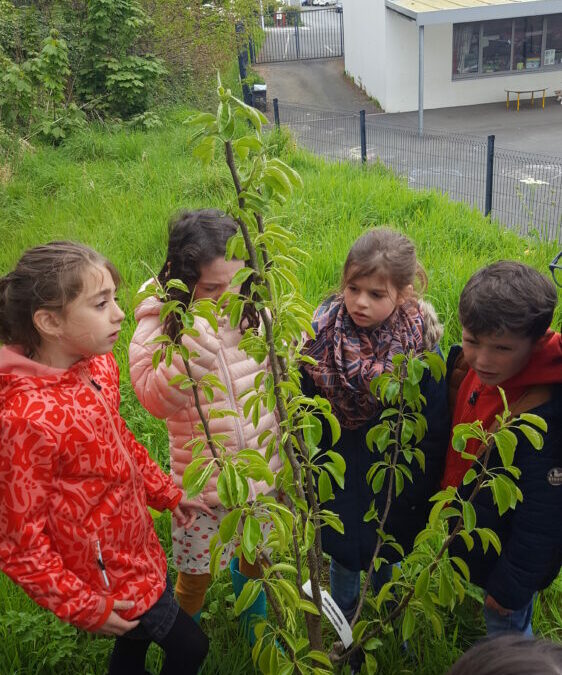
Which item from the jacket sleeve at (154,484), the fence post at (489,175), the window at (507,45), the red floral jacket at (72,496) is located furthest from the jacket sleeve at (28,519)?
the window at (507,45)

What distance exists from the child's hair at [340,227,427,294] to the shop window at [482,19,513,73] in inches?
678

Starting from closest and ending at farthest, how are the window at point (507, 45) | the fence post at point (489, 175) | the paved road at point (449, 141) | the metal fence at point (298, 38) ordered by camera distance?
the fence post at point (489, 175) < the paved road at point (449, 141) < the window at point (507, 45) < the metal fence at point (298, 38)

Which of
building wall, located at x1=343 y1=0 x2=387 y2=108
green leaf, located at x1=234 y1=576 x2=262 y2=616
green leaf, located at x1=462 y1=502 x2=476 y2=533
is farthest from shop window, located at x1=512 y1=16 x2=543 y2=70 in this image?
green leaf, located at x1=234 y1=576 x2=262 y2=616

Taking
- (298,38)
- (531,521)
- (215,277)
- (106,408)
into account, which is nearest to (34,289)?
(106,408)

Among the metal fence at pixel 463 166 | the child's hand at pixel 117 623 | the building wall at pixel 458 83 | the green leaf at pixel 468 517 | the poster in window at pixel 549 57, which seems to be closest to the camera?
the green leaf at pixel 468 517

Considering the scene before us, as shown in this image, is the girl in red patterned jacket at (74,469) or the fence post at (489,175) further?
the fence post at (489,175)

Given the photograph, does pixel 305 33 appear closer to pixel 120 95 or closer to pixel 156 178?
pixel 120 95

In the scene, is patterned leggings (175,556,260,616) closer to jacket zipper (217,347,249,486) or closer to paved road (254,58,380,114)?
jacket zipper (217,347,249,486)

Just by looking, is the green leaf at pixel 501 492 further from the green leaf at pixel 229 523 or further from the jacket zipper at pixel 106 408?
the jacket zipper at pixel 106 408

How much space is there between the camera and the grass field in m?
2.22

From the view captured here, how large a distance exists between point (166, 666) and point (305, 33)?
85.6 ft

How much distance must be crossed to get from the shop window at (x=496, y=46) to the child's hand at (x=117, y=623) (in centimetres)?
1814

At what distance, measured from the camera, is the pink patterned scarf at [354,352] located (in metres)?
1.93

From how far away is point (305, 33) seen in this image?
2514 cm
